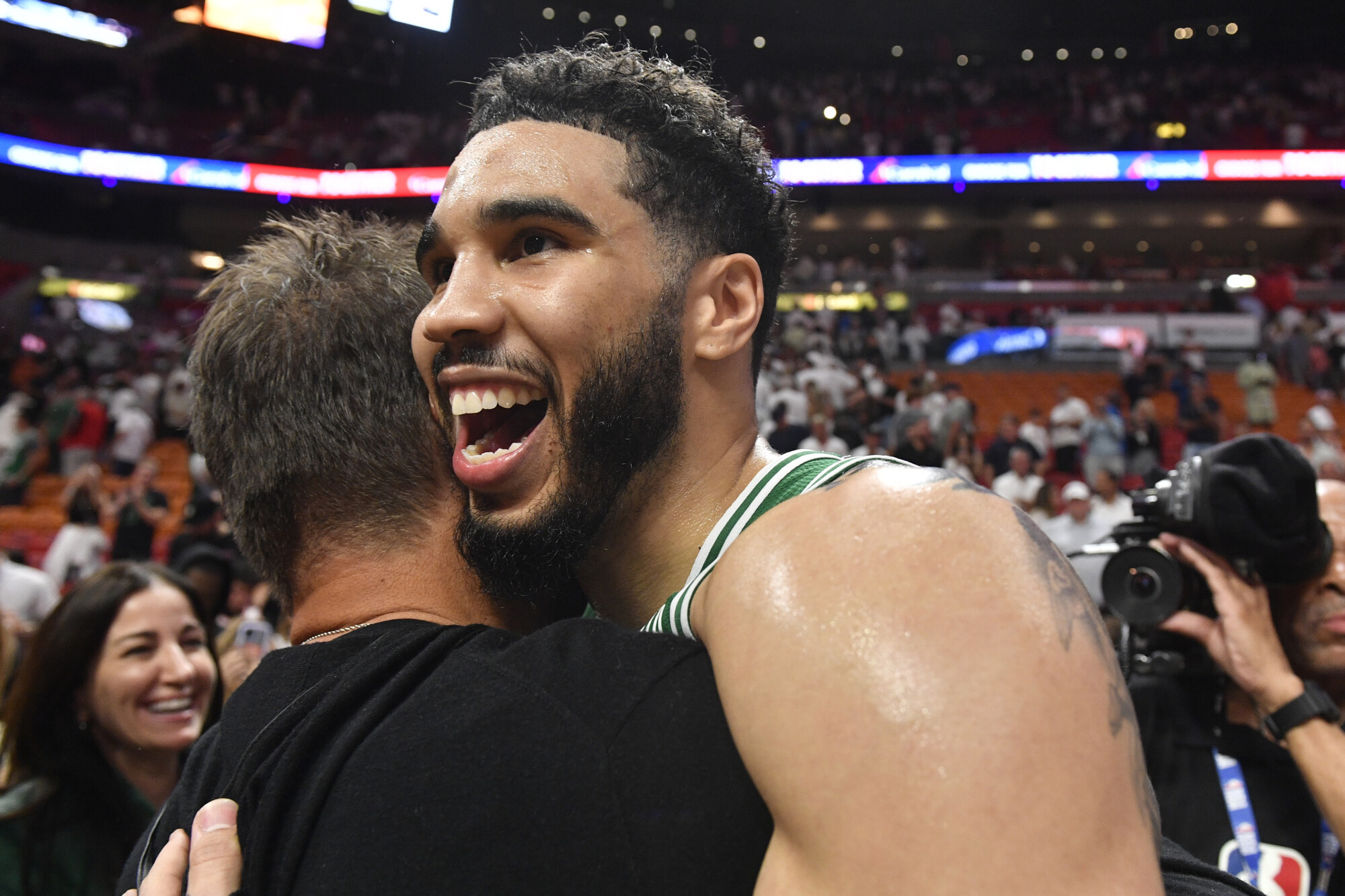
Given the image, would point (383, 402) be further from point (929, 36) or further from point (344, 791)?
point (929, 36)

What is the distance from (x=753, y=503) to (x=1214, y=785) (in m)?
1.60

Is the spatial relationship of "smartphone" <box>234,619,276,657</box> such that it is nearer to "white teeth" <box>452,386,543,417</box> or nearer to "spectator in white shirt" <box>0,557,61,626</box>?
"spectator in white shirt" <box>0,557,61,626</box>

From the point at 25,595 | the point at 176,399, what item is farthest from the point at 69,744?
the point at 176,399

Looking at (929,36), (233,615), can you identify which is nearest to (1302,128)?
(929,36)

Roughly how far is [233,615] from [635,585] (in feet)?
17.9

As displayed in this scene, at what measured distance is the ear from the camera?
4.79 ft

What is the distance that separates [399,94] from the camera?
678cm

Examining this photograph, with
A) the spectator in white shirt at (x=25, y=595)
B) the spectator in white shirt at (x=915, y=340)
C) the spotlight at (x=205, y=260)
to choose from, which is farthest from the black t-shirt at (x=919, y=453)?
the spotlight at (x=205, y=260)

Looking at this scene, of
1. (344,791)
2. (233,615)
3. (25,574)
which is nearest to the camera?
(344,791)

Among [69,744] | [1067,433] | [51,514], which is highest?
[1067,433]

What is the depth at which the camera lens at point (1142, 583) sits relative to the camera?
83.0 inches

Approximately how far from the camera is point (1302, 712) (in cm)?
194

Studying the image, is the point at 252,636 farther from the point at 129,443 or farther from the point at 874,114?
the point at 874,114

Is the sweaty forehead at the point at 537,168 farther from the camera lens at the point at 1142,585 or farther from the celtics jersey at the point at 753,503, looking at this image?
the camera lens at the point at 1142,585
